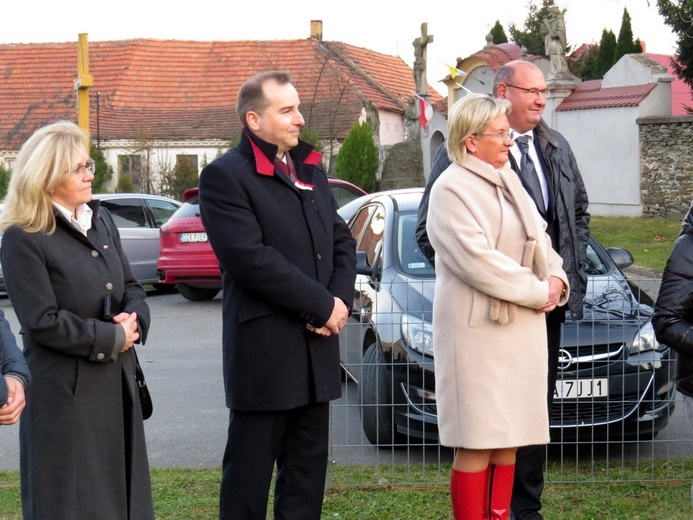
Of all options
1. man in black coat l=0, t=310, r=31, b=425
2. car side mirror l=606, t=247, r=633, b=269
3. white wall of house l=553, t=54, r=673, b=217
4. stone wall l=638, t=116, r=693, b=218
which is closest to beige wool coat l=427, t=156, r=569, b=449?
man in black coat l=0, t=310, r=31, b=425

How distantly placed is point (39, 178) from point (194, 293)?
12982 mm

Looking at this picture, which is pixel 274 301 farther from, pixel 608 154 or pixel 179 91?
pixel 179 91

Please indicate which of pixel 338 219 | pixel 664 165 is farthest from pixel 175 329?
pixel 664 165

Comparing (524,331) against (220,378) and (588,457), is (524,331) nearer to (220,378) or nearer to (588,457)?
(588,457)

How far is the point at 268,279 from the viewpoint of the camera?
421 centimetres

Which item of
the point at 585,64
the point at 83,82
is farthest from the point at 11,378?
the point at 585,64

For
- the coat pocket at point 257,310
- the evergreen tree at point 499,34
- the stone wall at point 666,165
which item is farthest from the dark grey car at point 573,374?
the evergreen tree at point 499,34

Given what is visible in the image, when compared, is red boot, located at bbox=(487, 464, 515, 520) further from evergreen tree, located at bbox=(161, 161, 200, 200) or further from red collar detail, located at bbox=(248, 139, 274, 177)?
evergreen tree, located at bbox=(161, 161, 200, 200)

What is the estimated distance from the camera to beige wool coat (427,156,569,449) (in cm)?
447

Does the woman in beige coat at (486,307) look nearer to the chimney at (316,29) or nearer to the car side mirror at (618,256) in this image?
the car side mirror at (618,256)

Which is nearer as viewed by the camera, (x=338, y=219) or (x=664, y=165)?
(x=338, y=219)

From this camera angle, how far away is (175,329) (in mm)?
13742

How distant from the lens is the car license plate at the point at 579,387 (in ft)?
20.4

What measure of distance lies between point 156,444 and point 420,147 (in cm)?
2948
